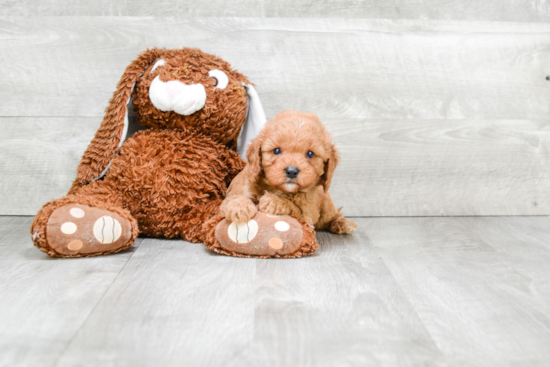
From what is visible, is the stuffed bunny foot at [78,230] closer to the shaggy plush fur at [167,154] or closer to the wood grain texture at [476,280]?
the shaggy plush fur at [167,154]

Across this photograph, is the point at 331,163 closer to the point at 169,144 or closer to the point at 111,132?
the point at 169,144

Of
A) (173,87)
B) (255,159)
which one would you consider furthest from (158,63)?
(255,159)

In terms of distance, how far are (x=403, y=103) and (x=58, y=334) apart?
1.05 meters

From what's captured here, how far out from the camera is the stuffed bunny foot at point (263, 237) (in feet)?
3.20

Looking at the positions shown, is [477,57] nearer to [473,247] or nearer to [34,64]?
[473,247]

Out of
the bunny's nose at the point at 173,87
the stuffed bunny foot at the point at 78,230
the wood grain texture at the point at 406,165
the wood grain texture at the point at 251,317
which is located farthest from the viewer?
the wood grain texture at the point at 406,165

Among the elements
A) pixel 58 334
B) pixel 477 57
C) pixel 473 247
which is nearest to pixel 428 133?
pixel 477 57

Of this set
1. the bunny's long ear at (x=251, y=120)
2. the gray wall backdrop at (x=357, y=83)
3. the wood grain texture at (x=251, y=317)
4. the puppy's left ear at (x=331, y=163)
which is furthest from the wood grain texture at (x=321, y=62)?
the wood grain texture at (x=251, y=317)

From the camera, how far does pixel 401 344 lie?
674mm

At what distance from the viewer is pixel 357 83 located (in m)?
1.36

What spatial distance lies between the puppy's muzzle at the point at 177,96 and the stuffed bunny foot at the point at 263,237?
27 centimetres

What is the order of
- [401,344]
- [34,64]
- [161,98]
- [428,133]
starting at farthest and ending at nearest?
[428,133] → [34,64] → [161,98] → [401,344]

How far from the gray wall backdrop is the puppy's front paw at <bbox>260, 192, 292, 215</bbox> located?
15.7 inches

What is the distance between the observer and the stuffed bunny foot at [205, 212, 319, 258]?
0.97 meters
